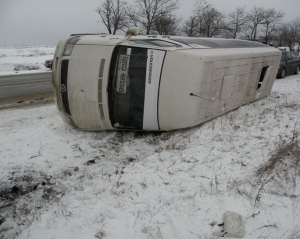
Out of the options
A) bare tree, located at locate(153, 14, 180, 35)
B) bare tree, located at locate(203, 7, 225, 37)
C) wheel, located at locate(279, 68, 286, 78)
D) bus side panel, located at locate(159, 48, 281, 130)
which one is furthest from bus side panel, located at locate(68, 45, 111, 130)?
bare tree, located at locate(203, 7, 225, 37)

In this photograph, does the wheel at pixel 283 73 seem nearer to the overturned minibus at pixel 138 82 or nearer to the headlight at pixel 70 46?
the overturned minibus at pixel 138 82

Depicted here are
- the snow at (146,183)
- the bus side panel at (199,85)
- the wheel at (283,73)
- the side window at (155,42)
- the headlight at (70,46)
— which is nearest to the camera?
the snow at (146,183)

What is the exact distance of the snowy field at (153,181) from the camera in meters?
2.62

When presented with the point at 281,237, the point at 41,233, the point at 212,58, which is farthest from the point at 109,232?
the point at 212,58

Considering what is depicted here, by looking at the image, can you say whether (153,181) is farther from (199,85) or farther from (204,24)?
(204,24)

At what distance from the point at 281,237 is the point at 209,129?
2618 millimetres

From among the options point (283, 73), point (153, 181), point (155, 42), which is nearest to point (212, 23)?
point (283, 73)

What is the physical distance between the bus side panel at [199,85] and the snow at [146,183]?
1.19 ft

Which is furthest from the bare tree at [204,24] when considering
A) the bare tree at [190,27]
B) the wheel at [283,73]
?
the wheel at [283,73]

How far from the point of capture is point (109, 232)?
255 centimetres

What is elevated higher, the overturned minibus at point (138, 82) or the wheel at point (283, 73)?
the overturned minibus at point (138, 82)

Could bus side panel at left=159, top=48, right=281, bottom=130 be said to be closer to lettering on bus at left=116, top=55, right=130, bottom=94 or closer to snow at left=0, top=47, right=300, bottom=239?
snow at left=0, top=47, right=300, bottom=239

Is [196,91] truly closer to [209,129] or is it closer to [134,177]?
Answer: [209,129]

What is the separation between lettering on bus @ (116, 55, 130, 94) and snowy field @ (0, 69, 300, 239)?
1077 mm
